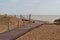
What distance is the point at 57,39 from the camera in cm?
1355

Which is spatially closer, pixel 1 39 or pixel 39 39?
pixel 1 39

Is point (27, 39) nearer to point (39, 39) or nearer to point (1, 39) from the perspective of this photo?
point (39, 39)

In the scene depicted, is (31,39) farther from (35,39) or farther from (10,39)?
(10,39)

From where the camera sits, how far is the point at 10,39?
1120 cm

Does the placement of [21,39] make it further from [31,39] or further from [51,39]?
[51,39]

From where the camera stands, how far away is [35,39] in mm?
13305

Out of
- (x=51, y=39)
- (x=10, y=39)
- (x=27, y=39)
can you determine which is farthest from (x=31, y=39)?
(x=10, y=39)

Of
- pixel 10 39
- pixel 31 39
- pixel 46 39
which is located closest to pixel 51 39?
pixel 46 39

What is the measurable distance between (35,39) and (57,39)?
151cm

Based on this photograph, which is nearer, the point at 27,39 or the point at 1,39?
the point at 1,39

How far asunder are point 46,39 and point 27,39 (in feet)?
4.26

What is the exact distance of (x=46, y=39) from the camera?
1348 cm

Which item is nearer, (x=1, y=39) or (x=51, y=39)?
(x=1, y=39)

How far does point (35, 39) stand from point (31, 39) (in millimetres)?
290
